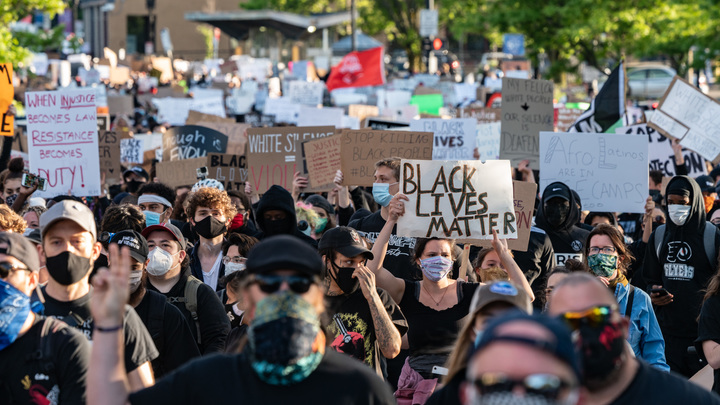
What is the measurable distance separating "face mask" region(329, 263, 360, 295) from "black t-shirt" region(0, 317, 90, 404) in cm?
176

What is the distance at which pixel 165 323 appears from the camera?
446 cm

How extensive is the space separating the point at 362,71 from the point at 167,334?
15.2 metres

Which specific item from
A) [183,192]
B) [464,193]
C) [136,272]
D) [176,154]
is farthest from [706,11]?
[136,272]

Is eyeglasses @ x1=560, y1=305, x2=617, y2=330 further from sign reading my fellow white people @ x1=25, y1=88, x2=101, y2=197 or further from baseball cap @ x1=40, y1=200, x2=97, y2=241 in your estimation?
sign reading my fellow white people @ x1=25, y1=88, x2=101, y2=197

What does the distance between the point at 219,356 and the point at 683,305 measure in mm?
4806

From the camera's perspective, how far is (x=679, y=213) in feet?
23.5

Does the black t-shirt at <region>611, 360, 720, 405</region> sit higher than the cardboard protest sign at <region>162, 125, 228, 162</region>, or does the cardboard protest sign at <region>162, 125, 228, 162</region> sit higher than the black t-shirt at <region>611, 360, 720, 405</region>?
the cardboard protest sign at <region>162, 125, 228, 162</region>

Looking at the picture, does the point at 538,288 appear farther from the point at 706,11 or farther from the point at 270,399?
the point at 706,11

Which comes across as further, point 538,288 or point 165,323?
point 538,288

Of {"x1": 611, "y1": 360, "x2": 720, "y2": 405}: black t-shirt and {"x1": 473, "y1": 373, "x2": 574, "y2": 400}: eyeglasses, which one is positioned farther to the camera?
{"x1": 611, "y1": 360, "x2": 720, "y2": 405}: black t-shirt

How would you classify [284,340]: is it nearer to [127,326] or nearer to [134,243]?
[127,326]

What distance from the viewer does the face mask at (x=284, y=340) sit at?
2785 millimetres

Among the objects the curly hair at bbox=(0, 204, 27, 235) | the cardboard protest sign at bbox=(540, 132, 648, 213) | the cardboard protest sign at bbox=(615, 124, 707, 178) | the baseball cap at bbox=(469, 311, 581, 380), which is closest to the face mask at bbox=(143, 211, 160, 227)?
the curly hair at bbox=(0, 204, 27, 235)

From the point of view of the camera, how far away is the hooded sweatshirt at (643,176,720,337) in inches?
277
